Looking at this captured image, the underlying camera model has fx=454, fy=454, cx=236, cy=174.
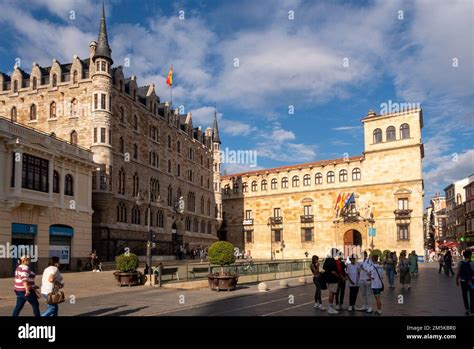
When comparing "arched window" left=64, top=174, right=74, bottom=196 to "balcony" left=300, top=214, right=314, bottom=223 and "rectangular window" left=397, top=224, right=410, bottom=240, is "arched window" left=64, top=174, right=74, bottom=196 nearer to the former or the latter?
"balcony" left=300, top=214, right=314, bottom=223

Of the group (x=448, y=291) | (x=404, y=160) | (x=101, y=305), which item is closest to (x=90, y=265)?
(x=101, y=305)

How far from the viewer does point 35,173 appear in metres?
29.3

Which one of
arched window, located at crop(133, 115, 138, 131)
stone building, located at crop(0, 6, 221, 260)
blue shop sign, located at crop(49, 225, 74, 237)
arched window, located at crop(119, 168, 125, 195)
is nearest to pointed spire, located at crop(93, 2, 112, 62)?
stone building, located at crop(0, 6, 221, 260)

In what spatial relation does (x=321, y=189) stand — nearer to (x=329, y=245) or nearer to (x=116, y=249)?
(x=329, y=245)

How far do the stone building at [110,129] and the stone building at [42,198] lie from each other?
12.4 feet

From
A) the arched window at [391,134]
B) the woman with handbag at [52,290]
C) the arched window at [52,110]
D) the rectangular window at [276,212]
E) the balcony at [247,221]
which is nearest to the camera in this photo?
the woman with handbag at [52,290]

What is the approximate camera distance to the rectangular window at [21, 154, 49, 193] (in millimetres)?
28359

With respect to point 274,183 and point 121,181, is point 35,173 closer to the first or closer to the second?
point 121,181

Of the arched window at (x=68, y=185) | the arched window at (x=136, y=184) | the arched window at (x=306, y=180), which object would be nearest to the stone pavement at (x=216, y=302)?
the arched window at (x=68, y=185)

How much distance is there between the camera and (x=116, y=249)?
39.9 m

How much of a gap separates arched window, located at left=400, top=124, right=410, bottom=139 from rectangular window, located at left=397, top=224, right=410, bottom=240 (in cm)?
1112

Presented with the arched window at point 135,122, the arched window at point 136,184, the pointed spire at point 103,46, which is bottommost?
the arched window at point 136,184

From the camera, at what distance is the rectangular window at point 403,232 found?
181 ft

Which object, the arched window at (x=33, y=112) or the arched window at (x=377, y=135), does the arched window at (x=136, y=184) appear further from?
the arched window at (x=377, y=135)
